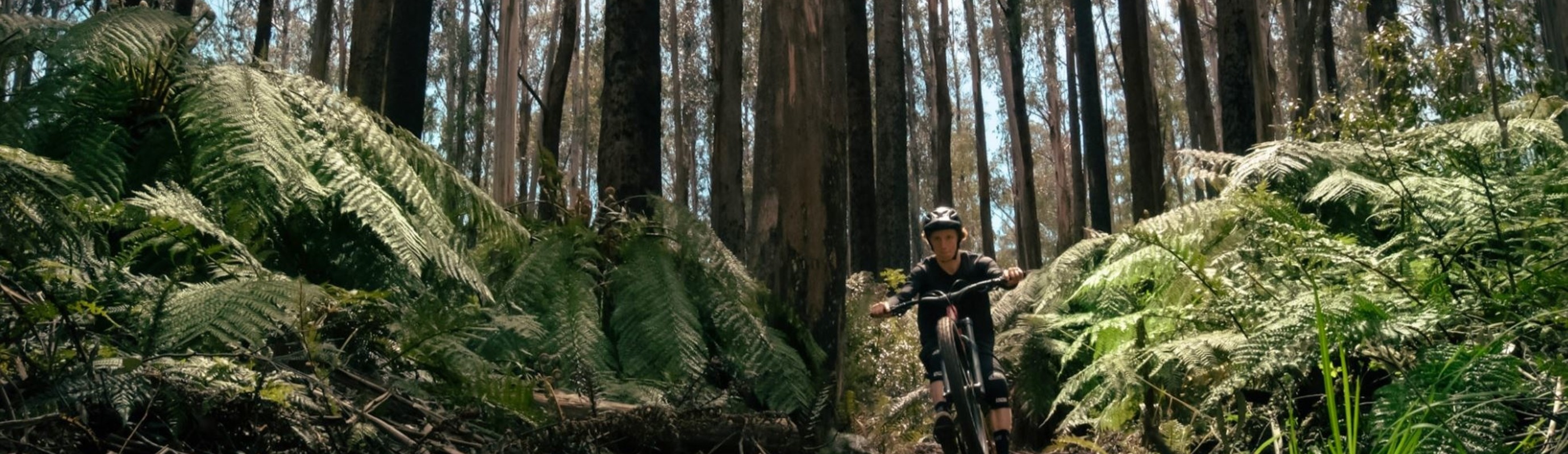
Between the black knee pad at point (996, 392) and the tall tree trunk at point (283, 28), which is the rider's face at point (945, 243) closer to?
the black knee pad at point (996, 392)

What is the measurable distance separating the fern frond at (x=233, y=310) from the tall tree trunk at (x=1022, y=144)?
19.4 m

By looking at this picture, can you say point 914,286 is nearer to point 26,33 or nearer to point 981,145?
point 26,33

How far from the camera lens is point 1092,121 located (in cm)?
2328

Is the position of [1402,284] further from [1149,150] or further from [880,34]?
[880,34]

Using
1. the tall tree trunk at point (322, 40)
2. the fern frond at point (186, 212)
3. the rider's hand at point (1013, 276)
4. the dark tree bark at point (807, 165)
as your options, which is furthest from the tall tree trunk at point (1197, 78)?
the fern frond at point (186, 212)

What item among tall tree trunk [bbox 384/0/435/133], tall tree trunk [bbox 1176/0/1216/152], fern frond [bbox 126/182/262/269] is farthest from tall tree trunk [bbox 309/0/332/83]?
fern frond [bbox 126/182/262/269]

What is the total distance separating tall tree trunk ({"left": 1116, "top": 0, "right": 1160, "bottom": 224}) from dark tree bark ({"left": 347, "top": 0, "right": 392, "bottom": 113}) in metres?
8.43

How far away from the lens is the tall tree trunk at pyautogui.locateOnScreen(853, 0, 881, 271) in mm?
13961

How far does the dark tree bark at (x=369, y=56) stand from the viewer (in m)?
10.9

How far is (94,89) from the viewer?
13.9 feet

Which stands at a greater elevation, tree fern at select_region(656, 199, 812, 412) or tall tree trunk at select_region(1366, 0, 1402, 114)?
tall tree trunk at select_region(1366, 0, 1402, 114)

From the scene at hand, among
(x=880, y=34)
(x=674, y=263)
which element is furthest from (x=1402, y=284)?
(x=880, y=34)

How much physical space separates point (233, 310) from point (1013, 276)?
3.37 meters

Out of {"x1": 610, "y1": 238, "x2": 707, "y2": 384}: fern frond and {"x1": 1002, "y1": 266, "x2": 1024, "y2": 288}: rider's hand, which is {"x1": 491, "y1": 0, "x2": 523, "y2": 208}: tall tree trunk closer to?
{"x1": 610, "y1": 238, "x2": 707, "y2": 384}: fern frond
